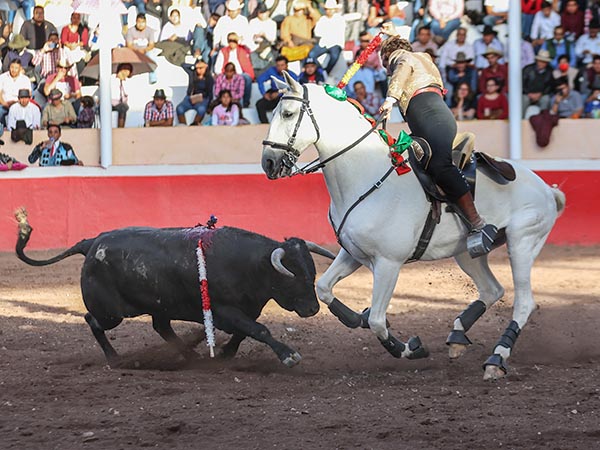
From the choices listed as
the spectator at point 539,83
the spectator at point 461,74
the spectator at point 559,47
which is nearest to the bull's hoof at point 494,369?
the spectator at point 539,83

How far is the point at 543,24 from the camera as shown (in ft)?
47.9

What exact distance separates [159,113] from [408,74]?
8.28 m

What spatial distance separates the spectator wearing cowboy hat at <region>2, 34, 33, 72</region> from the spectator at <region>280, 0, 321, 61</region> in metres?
3.69

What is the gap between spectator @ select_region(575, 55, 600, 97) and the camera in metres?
14.1

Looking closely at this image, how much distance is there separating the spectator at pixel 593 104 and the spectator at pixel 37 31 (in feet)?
24.6

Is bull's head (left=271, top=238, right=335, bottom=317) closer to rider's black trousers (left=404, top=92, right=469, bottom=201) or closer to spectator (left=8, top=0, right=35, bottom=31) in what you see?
rider's black trousers (left=404, top=92, right=469, bottom=201)

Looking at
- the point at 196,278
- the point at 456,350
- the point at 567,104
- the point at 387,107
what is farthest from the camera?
the point at 567,104

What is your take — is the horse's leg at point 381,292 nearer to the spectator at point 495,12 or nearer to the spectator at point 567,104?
the spectator at point 567,104

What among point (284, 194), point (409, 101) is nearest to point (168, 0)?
point (284, 194)

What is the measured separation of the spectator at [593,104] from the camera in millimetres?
13953

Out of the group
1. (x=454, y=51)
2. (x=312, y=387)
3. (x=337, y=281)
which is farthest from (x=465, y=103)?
(x=312, y=387)

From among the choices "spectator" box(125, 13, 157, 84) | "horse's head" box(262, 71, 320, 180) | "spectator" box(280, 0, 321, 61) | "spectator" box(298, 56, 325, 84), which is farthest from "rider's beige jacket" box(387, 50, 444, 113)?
"spectator" box(125, 13, 157, 84)

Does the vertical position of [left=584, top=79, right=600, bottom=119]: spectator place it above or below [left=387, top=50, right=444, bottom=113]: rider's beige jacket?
below

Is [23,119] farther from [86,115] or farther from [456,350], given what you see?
[456,350]
